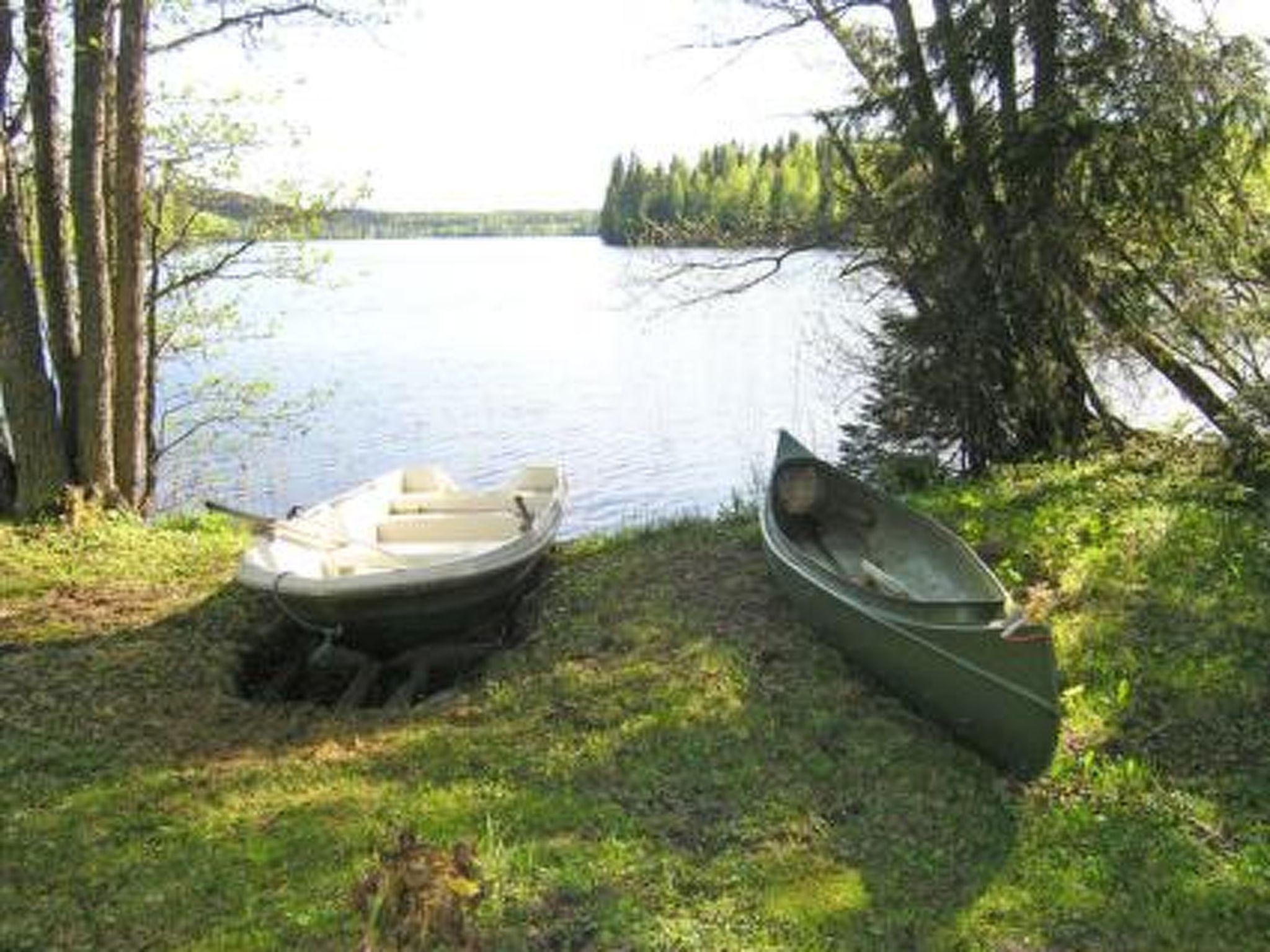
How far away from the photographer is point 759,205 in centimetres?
1599

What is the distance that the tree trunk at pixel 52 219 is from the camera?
10.6 m

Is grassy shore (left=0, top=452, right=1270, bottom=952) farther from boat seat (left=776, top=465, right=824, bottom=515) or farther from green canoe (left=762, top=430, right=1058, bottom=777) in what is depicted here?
boat seat (left=776, top=465, right=824, bottom=515)

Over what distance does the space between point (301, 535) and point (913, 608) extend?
443cm

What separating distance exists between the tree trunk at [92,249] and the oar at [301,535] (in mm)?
2064

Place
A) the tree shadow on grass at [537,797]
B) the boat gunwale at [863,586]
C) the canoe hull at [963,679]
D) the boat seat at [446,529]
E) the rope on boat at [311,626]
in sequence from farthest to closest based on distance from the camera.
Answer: the boat seat at [446,529]
the rope on boat at [311,626]
the boat gunwale at [863,586]
the canoe hull at [963,679]
the tree shadow on grass at [537,797]

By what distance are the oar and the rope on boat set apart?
553 mm

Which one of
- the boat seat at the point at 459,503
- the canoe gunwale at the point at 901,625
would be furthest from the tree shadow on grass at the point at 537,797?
the boat seat at the point at 459,503

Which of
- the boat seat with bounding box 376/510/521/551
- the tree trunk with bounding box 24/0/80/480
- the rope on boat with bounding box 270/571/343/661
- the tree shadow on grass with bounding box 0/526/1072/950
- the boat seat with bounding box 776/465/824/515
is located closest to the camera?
the tree shadow on grass with bounding box 0/526/1072/950

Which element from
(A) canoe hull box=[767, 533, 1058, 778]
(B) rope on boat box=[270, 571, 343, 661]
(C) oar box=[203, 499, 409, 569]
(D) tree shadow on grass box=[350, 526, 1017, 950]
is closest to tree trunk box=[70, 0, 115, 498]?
(C) oar box=[203, 499, 409, 569]

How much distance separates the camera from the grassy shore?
522cm

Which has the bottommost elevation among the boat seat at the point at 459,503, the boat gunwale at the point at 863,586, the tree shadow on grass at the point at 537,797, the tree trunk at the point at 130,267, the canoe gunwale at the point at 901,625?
the tree shadow on grass at the point at 537,797

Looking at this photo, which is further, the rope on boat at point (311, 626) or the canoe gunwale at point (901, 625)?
the rope on boat at point (311, 626)

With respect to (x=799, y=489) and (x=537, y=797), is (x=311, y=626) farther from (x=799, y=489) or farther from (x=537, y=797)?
(x=799, y=489)

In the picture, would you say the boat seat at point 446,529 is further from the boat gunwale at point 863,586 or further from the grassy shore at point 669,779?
the boat gunwale at point 863,586
